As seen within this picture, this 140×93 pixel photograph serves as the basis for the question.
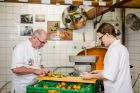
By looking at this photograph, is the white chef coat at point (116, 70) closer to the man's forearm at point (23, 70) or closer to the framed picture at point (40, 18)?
the man's forearm at point (23, 70)

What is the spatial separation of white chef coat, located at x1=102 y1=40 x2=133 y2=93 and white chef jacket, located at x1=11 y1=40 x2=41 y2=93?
1019mm

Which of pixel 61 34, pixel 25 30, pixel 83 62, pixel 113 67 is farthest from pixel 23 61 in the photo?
pixel 61 34

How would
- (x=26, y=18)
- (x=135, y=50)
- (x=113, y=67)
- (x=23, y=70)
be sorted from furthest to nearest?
(x=26, y=18), (x=135, y=50), (x=23, y=70), (x=113, y=67)

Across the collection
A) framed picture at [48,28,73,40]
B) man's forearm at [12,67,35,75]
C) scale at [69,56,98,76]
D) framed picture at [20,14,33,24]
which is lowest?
man's forearm at [12,67,35,75]

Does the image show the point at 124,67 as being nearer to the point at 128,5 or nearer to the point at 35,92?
the point at 35,92

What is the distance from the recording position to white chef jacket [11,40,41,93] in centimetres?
284

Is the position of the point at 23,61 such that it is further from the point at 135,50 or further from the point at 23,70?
the point at 135,50

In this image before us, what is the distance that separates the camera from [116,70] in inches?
96.8

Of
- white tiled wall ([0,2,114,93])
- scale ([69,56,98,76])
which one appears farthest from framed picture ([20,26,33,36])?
scale ([69,56,98,76])

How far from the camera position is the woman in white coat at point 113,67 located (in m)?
2.45

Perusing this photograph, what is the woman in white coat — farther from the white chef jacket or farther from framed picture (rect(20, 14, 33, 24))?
framed picture (rect(20, 14, 33, 24))

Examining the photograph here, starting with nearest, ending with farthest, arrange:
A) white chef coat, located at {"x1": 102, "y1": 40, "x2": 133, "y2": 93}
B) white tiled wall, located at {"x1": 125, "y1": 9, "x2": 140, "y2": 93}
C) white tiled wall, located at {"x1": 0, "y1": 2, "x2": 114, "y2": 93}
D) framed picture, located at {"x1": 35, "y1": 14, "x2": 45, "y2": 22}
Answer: white chef coat, located at {"x1": 102, "y1": 40, "x2": 133, "y2": 93}
white tiled wall, located at {"x1": 125, "y1": 9, "x2": 140, "y2": 93}
white tiled wall, located at {"x1": 0, "y1": 2, "x2": 114, "y2": 93}
framed picture, located at {"x1": 35, "y1": 14, "x2": 45, "y2": 22}

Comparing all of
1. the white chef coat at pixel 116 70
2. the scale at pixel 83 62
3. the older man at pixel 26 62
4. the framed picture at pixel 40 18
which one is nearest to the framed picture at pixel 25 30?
the framed picture at pixel 40 18

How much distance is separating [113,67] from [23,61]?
46.5 inches
